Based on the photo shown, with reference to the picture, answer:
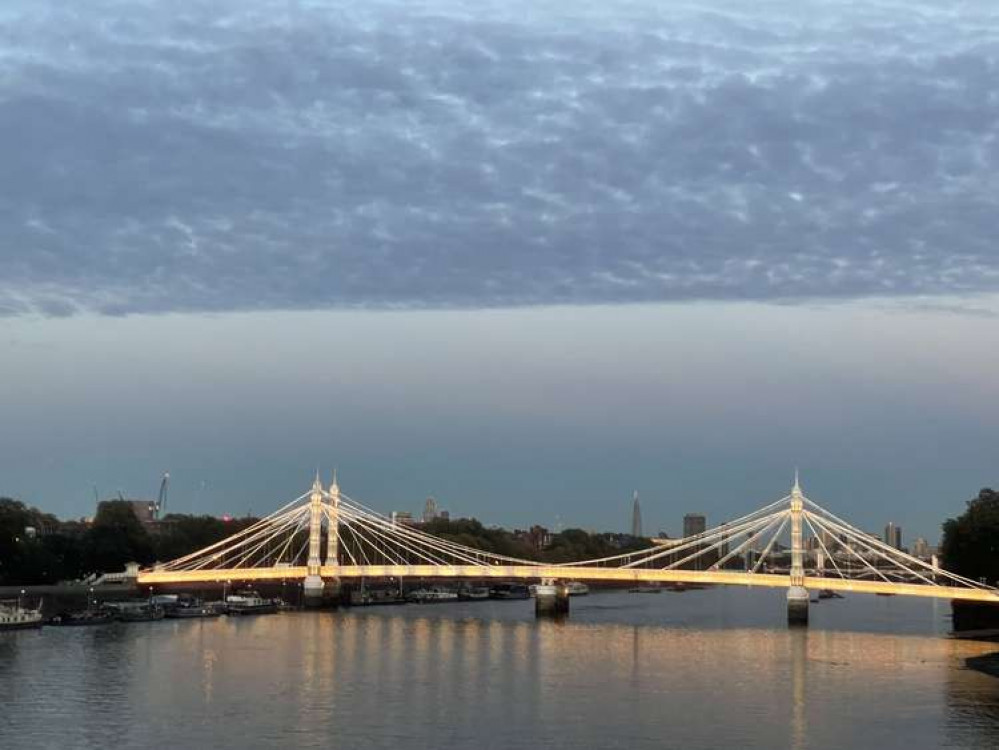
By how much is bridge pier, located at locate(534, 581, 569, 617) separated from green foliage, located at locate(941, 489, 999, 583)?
70.9ft

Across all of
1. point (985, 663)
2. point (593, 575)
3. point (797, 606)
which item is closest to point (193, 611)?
point (593, 575)

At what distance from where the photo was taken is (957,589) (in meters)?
62.9

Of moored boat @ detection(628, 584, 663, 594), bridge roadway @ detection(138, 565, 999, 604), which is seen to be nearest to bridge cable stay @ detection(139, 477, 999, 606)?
bridge roadway @ detection(138, 565, 999, 604)

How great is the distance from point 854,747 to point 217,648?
27.7 metres

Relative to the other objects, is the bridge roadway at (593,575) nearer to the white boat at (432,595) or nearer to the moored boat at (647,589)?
the white boat at (432,595)

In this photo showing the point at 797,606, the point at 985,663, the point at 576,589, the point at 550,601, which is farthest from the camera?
the point at 576,589

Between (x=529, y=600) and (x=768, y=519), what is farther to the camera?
(x=529, y=600)

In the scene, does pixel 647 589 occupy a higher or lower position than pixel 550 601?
higher

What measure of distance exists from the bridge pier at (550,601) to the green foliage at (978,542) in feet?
70.9

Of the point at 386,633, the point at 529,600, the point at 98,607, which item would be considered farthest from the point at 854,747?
the point at 529,600

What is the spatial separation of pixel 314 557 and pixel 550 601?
16.2 m

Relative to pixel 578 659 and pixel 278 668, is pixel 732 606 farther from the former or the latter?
pixel 278 668

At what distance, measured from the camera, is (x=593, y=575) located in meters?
73.6

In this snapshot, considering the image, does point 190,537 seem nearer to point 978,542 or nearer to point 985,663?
point 978,542
